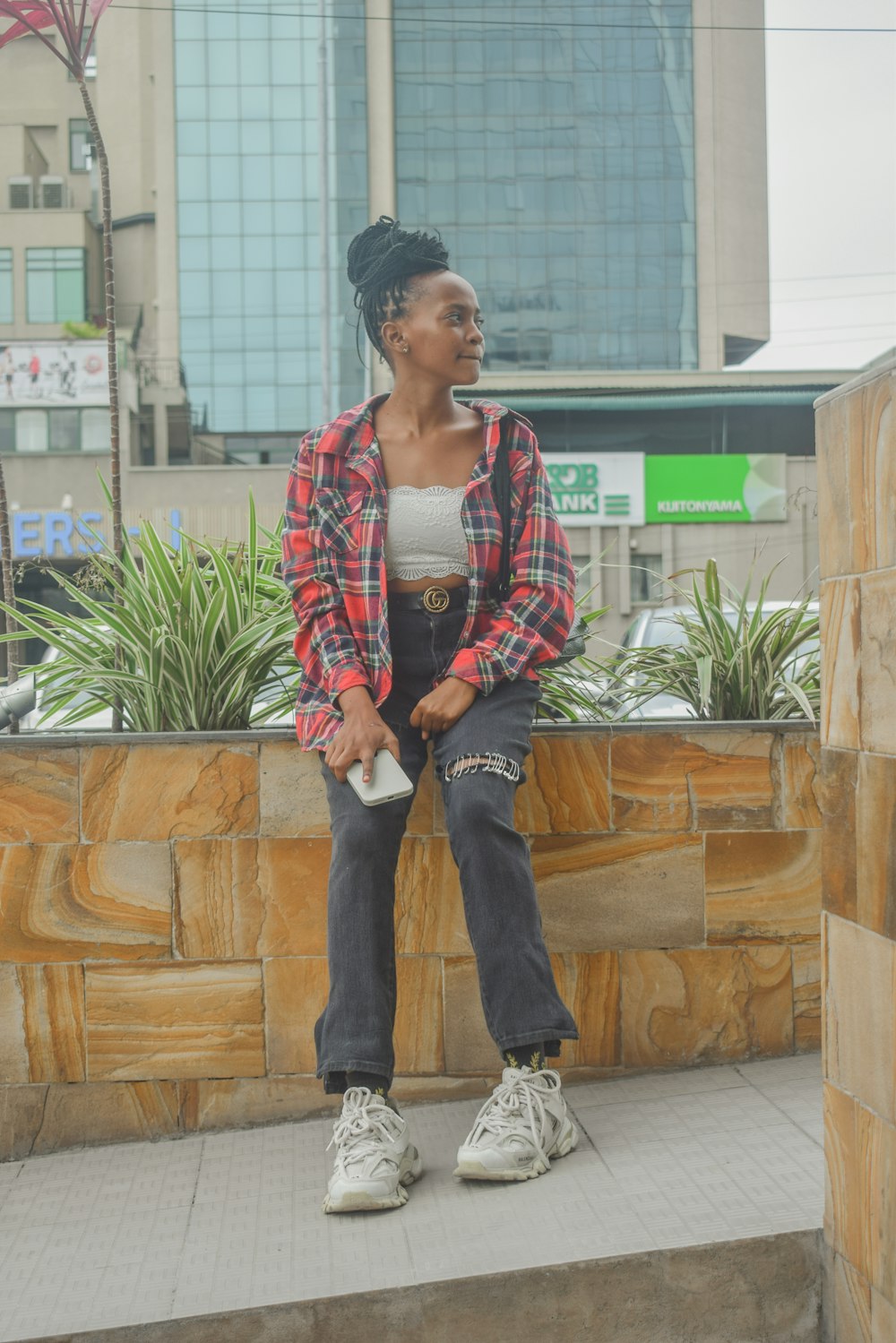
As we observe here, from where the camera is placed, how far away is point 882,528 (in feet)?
6.45

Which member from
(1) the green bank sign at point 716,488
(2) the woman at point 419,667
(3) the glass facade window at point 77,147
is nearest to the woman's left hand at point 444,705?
(2) the woman at point 419,667

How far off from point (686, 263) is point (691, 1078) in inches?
1989

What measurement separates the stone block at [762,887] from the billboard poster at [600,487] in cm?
4215

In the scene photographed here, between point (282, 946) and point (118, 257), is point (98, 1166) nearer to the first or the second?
point (282, 946)

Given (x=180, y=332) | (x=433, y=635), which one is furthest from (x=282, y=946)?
(x=180, y=332)

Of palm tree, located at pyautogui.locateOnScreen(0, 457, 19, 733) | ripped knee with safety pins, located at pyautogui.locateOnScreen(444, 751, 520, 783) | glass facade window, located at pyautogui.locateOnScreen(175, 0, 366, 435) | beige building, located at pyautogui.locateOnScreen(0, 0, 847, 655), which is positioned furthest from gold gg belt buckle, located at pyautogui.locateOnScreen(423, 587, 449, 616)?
glass facade window, located at pyautogui.locateOnScreen(175, 0, 366, 435)

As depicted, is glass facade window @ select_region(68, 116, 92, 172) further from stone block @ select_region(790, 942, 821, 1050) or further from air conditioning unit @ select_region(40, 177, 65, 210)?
stone block @ select_region(790, 942, 821, 1050)

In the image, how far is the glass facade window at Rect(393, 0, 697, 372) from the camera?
4988 cm

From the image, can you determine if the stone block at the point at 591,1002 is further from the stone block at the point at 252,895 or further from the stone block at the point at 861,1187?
the stone block at the point at 861,1187

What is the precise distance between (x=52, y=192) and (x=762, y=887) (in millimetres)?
48675

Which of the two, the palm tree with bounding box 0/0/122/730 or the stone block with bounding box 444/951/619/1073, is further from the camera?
the palm tree with bounding box 0/0/122/730

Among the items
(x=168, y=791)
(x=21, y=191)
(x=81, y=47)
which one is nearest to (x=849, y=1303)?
(x=168, y=791)

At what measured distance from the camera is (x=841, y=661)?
6.96ft

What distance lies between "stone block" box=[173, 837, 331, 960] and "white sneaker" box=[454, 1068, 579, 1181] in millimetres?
667
